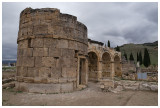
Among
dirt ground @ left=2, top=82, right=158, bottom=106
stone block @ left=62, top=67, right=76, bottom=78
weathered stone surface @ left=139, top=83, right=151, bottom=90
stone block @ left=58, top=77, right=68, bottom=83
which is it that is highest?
stone block @ left=62, top=67, right=76, bottom=78

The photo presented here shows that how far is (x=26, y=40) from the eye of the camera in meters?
7.38

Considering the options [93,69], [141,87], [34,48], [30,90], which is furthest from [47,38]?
[93,69]

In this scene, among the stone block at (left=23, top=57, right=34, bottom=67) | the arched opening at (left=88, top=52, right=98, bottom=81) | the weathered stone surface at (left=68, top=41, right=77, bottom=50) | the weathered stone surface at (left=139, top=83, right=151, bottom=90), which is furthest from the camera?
the arched opening at (left=88, top=52, right=98, bottom=81)

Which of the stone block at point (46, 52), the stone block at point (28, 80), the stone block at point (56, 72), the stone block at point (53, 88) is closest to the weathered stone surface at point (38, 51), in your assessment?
the stone block at point (46, 52)

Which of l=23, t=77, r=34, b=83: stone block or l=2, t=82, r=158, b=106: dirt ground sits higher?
l=23, t=77, r=34, b=83: stone block

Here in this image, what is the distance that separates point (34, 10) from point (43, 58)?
3039 mm

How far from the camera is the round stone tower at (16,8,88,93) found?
679 centimetres

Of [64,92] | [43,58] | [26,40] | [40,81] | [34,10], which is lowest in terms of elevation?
[64,92]

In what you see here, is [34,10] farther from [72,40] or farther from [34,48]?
[72,40]

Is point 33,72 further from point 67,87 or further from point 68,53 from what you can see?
point 68,53

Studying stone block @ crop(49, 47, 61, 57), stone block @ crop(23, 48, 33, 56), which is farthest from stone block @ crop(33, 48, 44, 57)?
stone block @ crop(49, 47, 61, 57)

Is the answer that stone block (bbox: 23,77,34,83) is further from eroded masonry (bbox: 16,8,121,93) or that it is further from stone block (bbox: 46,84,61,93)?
stone block (bbox: 46,84,61,93)

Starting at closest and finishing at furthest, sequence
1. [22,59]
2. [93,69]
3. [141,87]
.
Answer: [22,59], [141,87], [93,69]

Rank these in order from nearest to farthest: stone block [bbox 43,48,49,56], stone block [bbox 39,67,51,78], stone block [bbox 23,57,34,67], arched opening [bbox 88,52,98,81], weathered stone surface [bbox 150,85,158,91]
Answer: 1. stone block [bbox 39,67,51,78]
2. stone block [bbox 43,48,49,56]
3. stone block [bbox 23,57,34,67]
4. weathered stone surface [bbox 150,85,158,91]
5. arched opening [bbox 88,52,98,81]
